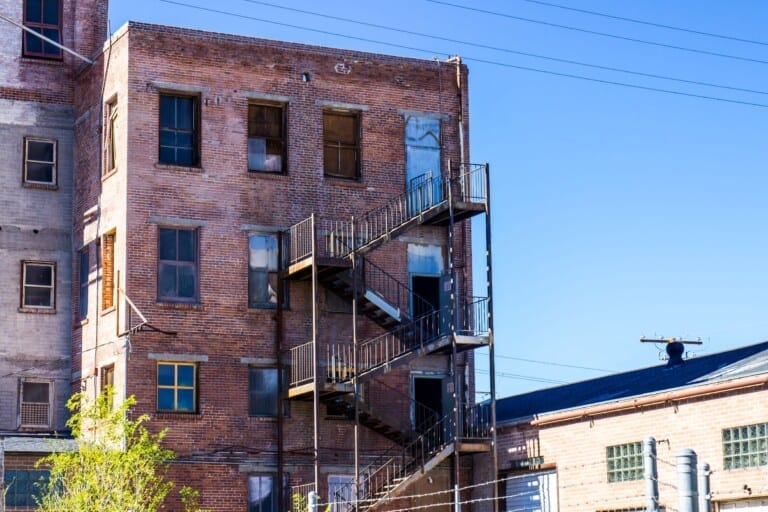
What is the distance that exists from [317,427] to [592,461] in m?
7.17

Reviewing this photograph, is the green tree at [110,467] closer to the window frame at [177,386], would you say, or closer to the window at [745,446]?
the window frame at [177,386]

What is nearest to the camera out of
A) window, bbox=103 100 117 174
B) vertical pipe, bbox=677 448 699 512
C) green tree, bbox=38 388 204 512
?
vertical pipe, bbox=677 448 699 512

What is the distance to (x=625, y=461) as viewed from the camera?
1410 inches

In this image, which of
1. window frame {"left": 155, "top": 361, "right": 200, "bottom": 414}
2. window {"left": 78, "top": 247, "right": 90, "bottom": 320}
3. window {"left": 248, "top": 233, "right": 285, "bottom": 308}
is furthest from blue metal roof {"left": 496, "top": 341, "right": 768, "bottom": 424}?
window {"left": 78, "top": 247, "right": 90, "bottom": 320}

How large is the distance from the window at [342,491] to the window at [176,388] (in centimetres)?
419

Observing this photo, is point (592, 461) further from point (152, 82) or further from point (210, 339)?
point (152, 82)

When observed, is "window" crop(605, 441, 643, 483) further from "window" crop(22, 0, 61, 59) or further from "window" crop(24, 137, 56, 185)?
"window" crop(22, 0, 61, 59)

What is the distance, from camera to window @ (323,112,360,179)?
43.9 metres

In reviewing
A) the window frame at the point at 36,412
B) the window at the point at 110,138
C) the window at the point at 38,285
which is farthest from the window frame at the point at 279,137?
the window frame at the point at 36,412

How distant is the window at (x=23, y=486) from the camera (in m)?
40.2

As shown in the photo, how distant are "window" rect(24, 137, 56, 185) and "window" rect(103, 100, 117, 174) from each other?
3082mm

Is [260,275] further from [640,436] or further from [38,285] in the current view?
[640,436]

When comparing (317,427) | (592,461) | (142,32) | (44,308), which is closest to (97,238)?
(44,308)

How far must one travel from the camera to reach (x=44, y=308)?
44.6 metres
